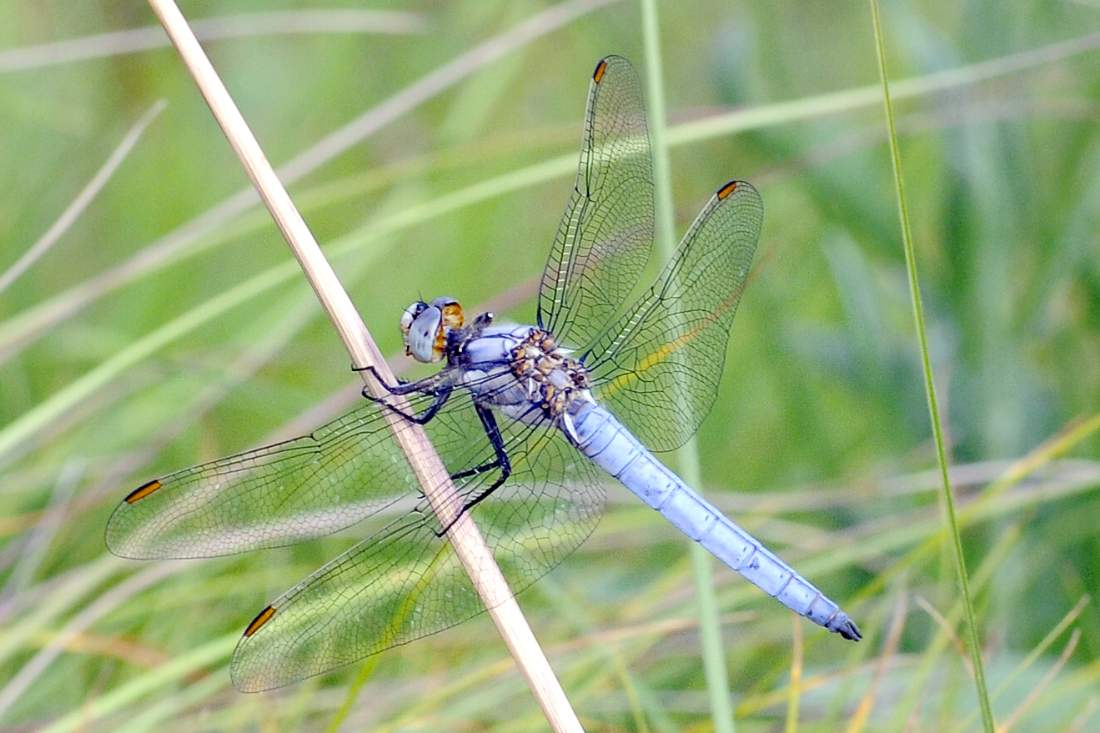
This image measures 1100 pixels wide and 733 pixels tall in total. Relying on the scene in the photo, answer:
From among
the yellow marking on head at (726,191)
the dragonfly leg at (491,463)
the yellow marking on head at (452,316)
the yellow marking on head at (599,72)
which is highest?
the yellow marking on head at (599,72)

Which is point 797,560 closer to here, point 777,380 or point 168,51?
point 777,380

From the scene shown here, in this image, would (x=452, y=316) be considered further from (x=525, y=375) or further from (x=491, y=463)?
(x=491, y=463)

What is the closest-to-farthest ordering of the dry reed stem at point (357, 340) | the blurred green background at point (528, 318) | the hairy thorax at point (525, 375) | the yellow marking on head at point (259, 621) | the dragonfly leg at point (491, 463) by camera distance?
1. the dry reed stem at point (357, 340)
2. the yellow marking on head at point (259, 621)
3. the dragonfly leg at point (491, 463)
4. the hairy thorax at point (525, 375)
5. the blurred green background at point (528, 318)

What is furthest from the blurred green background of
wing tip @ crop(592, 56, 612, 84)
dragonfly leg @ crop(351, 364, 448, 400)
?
dragonfly leg @ crop(351, 364, 448, 400)

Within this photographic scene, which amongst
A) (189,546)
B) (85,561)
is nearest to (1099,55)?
(189,546)

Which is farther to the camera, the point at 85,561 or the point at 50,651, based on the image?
the point at 85,561

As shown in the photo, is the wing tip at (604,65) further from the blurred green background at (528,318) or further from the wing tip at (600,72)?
the blurred green background at (528,318)

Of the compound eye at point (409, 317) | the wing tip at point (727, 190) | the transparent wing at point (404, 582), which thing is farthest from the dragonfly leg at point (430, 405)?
the wing tip at point (727, 190)
